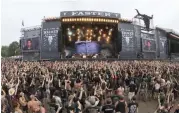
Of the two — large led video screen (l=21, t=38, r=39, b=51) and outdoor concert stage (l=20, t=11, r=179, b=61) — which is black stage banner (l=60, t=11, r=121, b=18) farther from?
large led video screen (l=21, t=38, r=39, b=51)

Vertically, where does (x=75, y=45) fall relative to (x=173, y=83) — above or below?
above

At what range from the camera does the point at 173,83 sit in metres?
15.3

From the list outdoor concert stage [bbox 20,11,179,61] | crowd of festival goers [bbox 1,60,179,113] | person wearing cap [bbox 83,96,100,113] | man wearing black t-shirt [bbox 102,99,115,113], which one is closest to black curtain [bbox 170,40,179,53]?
outdoor concert stage [bbox 20,11,179,61]

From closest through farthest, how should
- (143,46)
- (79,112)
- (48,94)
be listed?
(79,112) → (48,94) → (143,46)

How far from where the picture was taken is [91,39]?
4156 cm

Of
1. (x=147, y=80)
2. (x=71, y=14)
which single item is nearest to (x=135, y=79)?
(x=147, y=80)

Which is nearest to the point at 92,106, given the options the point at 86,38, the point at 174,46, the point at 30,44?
the point at 86,38

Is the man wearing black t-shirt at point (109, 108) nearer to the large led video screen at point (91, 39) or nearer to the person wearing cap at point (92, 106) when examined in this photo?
the person wearing cap at point (92, 106)

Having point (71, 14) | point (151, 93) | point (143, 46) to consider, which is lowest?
point (151, 93)

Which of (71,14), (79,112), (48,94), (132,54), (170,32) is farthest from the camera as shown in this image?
(170,32)

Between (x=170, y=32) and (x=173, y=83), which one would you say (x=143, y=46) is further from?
(x=173, y=83)

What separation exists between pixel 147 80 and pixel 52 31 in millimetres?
22978

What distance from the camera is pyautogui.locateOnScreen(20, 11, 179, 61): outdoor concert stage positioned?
37.7 metres

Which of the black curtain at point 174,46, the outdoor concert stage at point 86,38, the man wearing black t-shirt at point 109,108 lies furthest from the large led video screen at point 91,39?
the man wearing black t-shirt at point 109,108
